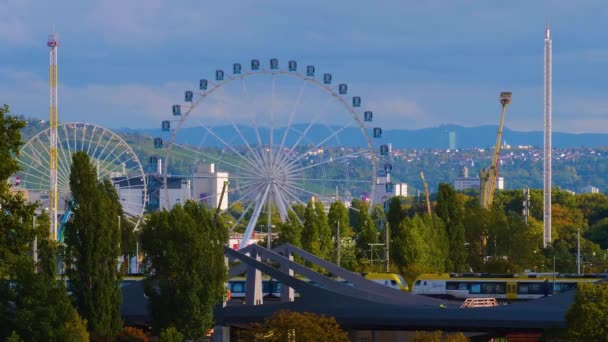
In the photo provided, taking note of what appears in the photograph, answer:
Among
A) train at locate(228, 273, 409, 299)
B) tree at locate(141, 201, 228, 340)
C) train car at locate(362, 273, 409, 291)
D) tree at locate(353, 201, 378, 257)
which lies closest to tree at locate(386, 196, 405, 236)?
tree at locate(353, 201, 378, 257)

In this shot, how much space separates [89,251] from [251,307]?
18.7 meters

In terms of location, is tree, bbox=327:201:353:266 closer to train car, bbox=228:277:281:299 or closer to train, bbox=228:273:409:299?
train, bbox=228:273:409:299

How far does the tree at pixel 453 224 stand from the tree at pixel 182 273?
63.9 meters

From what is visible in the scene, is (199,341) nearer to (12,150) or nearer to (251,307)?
(251,307)

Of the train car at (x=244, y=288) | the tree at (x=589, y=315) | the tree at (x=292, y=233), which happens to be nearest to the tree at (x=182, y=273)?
the tree at (x=589, y=315)

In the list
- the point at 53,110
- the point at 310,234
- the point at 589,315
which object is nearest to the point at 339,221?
the point at 310,234

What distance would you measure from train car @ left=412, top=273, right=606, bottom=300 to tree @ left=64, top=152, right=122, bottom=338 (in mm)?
45928

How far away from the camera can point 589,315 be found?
7631cm

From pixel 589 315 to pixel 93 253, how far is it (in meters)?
22.4

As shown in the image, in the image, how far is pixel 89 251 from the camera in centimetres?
7425

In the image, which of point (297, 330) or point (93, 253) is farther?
point (297, 330)

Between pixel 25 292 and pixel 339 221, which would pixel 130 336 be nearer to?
pixel 25 292

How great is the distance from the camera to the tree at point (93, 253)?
7325 centimetres

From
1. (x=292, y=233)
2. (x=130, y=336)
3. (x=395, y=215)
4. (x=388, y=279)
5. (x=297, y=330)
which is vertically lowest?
(x=388, y=279)
